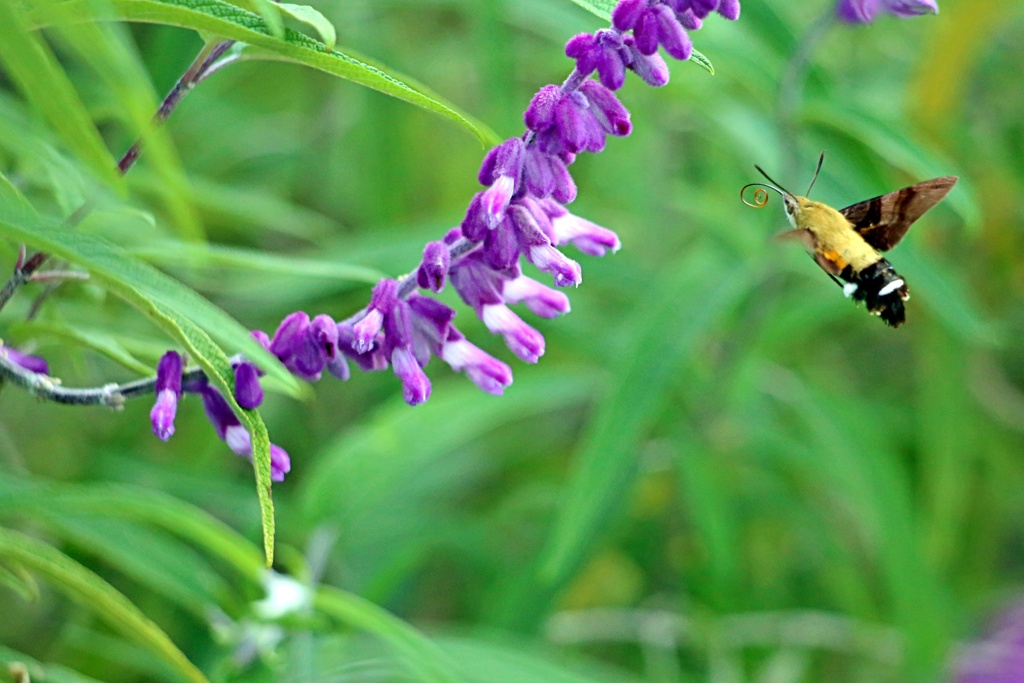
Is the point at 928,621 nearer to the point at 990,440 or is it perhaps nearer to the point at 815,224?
the point at 990,440

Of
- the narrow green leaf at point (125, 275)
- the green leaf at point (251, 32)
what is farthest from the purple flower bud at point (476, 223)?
the narrow green leaf at point (125, 275)

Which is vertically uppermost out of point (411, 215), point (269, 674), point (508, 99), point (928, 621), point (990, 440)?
point (411, 215)

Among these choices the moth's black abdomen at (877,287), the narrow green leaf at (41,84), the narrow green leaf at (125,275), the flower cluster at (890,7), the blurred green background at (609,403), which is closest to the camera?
the narrow green leaf at (41,84)

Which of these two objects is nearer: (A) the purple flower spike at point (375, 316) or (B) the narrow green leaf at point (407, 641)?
(A) the purple flower spike at point (375, 316)

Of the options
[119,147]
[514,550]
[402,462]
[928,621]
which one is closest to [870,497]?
[928,621]

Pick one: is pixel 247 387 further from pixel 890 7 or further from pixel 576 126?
pixel 890 7

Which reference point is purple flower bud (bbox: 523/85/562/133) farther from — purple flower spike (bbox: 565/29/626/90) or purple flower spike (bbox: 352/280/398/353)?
purple flower spike (bbox: 352/280/398/353)

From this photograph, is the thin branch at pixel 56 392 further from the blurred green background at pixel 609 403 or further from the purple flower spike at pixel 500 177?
the purple flower spike at pixel 500 177
